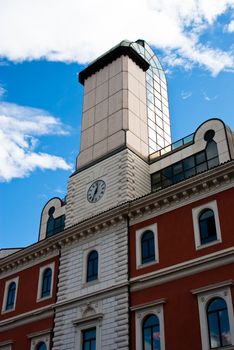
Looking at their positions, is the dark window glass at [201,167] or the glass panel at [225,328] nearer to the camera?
the glass panel at [225,328]

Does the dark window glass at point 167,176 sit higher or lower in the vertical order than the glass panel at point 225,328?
higher

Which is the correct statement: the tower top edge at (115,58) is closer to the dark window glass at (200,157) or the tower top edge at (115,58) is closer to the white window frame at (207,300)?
the dark window glass at (200,157)

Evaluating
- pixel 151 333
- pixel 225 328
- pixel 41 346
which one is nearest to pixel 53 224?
pixel 41 346

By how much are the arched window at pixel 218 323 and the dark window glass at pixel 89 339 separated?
7236 mm

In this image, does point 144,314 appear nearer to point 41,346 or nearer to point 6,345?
point 41,346

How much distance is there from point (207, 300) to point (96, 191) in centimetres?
1244

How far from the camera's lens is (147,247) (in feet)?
89.7

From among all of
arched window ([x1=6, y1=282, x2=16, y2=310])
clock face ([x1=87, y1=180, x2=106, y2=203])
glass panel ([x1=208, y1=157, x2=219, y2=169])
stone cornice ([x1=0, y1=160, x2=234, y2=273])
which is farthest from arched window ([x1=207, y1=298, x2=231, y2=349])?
arched window ([x1=6, y1=282, x2=16, y2=310])

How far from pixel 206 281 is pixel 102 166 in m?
→ 12.8

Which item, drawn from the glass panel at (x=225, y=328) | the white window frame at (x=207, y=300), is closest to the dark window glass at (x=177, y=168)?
the white window frame at (x=207, y=300)

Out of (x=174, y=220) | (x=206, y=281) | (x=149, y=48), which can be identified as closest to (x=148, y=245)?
(x=174, y=220)

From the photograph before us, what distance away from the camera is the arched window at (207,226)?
24.7 meters

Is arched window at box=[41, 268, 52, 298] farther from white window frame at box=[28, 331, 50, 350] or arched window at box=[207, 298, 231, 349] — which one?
arched window at box=[207, 298, 231, 349]

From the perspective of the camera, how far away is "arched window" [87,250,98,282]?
28953 mm
